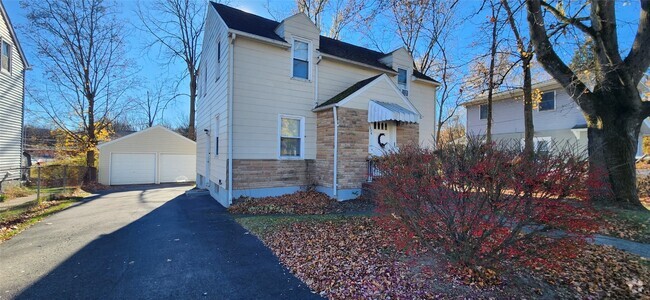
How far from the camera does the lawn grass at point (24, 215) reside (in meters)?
6.64

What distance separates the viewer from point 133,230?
6.84 metres

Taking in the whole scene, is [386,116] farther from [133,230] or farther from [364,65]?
[133,230]

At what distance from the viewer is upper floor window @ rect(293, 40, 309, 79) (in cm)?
1077

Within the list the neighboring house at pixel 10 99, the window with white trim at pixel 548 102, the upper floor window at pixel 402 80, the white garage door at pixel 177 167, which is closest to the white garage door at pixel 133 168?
the white garage door at pixel 177 167

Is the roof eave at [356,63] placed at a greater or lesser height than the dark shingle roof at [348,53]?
lesser

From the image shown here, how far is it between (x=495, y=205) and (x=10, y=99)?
20617 mm

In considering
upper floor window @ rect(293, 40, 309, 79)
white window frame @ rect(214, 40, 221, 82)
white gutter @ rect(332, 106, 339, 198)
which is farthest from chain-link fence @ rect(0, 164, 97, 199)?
white gutter @ rect(332, 106, 339, 198)

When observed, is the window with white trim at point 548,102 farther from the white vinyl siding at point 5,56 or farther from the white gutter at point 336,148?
the white vinyl siding at point 5,56

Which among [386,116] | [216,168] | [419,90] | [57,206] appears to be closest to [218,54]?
[216,168]

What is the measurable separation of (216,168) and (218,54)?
4497mm

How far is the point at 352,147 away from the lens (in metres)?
10.1

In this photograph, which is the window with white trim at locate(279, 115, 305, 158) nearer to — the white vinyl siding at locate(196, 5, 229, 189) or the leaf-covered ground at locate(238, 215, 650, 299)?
the white vinyl siding at locate(196, 5, 229, 189)

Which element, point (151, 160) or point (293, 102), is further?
point (151, 160)

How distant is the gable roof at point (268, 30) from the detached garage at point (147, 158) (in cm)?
1240
